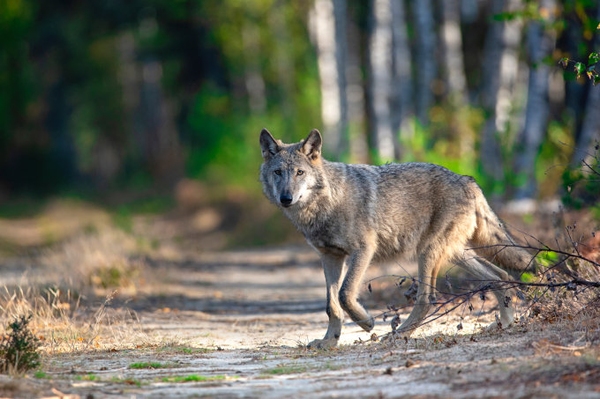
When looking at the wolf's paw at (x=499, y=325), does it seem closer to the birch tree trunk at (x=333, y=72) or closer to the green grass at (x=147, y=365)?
the green grass at (x=147, y=365)

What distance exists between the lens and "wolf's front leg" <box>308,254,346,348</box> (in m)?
8.91

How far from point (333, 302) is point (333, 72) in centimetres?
2091

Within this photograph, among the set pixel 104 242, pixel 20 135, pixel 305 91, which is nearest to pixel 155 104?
pixel 20 135

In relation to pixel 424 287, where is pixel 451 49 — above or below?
above

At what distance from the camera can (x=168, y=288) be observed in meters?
14.8

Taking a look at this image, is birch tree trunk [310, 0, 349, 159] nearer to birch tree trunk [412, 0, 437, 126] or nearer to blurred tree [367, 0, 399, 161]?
blurred tree [367, 0, 399, 161]

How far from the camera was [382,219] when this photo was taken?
9.49 m

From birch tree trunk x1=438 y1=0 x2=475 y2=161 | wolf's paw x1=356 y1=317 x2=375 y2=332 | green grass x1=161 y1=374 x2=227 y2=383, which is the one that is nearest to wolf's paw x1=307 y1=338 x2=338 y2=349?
wolf's paw x1=356 y1=317 x2=375 y2=332

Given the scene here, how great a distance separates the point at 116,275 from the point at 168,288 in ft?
3.77

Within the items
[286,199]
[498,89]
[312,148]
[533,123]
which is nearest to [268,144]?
[312,148]

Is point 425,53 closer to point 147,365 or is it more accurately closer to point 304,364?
point 304,364

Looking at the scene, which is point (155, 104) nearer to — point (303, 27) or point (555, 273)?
point (303, 27)

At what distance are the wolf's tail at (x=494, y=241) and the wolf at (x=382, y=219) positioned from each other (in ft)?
0.04

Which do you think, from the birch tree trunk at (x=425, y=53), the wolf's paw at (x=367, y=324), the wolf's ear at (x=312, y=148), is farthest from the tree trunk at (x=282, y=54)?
the wolf's paw at (x=367, y=324)
